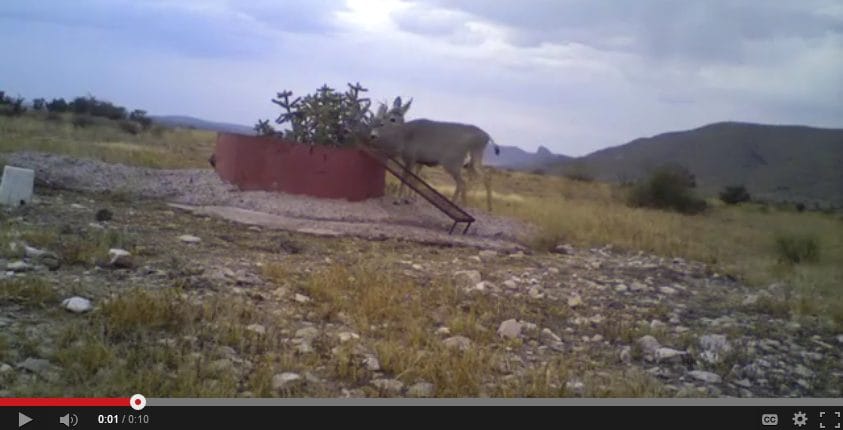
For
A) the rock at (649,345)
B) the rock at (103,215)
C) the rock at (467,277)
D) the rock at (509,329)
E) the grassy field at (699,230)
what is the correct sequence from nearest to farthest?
the rock at (649,345), the rock at (509,329), the rock at (467,277), the rock at (103,215), the grassy field at (699,230)

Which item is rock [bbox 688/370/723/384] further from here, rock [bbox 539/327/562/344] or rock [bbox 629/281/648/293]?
rock [bbox 629/281/648/293]

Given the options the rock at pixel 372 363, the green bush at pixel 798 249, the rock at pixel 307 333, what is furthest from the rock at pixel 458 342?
the green bush at pixel 798 249

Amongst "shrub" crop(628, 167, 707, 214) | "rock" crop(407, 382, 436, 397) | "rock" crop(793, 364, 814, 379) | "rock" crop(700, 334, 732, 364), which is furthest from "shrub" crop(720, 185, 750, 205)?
"rock" crop(407, 382, 436, 397)

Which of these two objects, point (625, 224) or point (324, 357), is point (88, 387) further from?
point (625, 224)

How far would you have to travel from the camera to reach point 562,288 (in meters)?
6.33

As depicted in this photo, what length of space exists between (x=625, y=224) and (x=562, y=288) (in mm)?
5403

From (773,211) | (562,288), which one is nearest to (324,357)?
(562,288)

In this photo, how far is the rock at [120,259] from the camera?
17.2ft

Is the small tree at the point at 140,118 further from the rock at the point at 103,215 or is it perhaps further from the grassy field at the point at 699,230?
the rock at the point at 103,215

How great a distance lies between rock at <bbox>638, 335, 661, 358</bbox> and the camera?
15.1 ft

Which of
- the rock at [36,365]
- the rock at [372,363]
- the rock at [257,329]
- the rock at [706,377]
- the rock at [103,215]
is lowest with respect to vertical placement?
the rock at [36,365]

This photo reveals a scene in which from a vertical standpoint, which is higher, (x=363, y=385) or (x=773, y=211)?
(x=773, y=211)

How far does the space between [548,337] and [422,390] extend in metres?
1.40

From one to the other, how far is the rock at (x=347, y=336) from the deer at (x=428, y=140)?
651 cm
